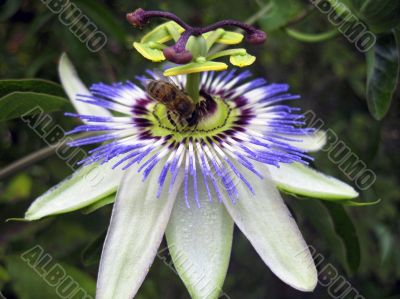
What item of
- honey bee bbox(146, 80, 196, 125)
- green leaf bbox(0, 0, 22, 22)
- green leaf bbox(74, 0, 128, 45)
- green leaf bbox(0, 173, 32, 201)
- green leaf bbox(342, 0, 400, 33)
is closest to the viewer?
honey bee bbox(146, 80, 196, 125)

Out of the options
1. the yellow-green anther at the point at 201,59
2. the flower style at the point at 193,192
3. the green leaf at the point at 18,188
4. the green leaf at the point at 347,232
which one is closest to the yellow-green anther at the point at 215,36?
the flower style at the point at 193,192

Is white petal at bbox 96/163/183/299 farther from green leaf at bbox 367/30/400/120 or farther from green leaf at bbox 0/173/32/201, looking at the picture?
green leaf at bbox 0/173/32/201

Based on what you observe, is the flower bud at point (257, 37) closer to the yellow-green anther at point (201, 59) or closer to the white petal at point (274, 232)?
the yellow-green anther at point (201, 59)

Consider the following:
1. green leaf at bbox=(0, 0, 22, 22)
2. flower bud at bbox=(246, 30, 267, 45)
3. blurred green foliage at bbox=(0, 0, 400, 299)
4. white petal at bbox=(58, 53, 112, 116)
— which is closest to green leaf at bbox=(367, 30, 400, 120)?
blurred green foliage at bbox=(0, 0, 400, 299)

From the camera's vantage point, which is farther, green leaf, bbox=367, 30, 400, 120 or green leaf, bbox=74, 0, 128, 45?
green leaf, bbox=74, 0, 128, 45

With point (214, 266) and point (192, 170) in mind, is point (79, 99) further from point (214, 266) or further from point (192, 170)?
point (214, 266)

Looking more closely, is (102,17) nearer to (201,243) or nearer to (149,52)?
(149,52)

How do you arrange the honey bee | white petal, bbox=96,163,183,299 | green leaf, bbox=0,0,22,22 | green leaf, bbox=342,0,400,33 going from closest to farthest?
1. white petal, bbox=96,163,183,299
2. the honey bee
3. green leaf, bbox=342,0,400,33
4. green leaf, bbox=0,0,22,22

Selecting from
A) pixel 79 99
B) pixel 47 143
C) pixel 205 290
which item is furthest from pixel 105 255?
pixel 47 143
